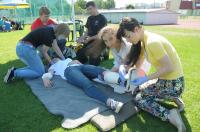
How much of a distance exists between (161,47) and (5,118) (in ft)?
7.37

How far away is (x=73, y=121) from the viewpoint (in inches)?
129

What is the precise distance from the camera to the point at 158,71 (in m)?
3.05

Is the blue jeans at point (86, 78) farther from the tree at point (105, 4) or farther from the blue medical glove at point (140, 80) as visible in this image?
the tree at point (105, 4)

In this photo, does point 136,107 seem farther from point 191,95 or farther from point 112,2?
point 112,2

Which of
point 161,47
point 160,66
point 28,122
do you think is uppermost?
point 161,47

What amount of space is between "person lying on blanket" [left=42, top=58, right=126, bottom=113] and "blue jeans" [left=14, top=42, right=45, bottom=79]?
262mm

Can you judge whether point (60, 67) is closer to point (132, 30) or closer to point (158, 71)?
point (132, 30)

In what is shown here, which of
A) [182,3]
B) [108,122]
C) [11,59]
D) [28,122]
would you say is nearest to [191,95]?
[108,122]

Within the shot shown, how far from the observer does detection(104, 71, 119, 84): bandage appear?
13.2 feet

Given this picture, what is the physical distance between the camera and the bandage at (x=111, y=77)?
4.02 meters

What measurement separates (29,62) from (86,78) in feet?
5.09

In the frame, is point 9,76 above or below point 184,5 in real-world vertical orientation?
below

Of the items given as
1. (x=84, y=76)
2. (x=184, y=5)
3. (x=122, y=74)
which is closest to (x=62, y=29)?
(x=84, y=76)

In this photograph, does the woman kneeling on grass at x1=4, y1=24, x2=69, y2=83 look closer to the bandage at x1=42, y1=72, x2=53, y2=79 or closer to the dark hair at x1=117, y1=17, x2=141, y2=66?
the bandage at x1=42, y1=72, x2=53, y2=79
